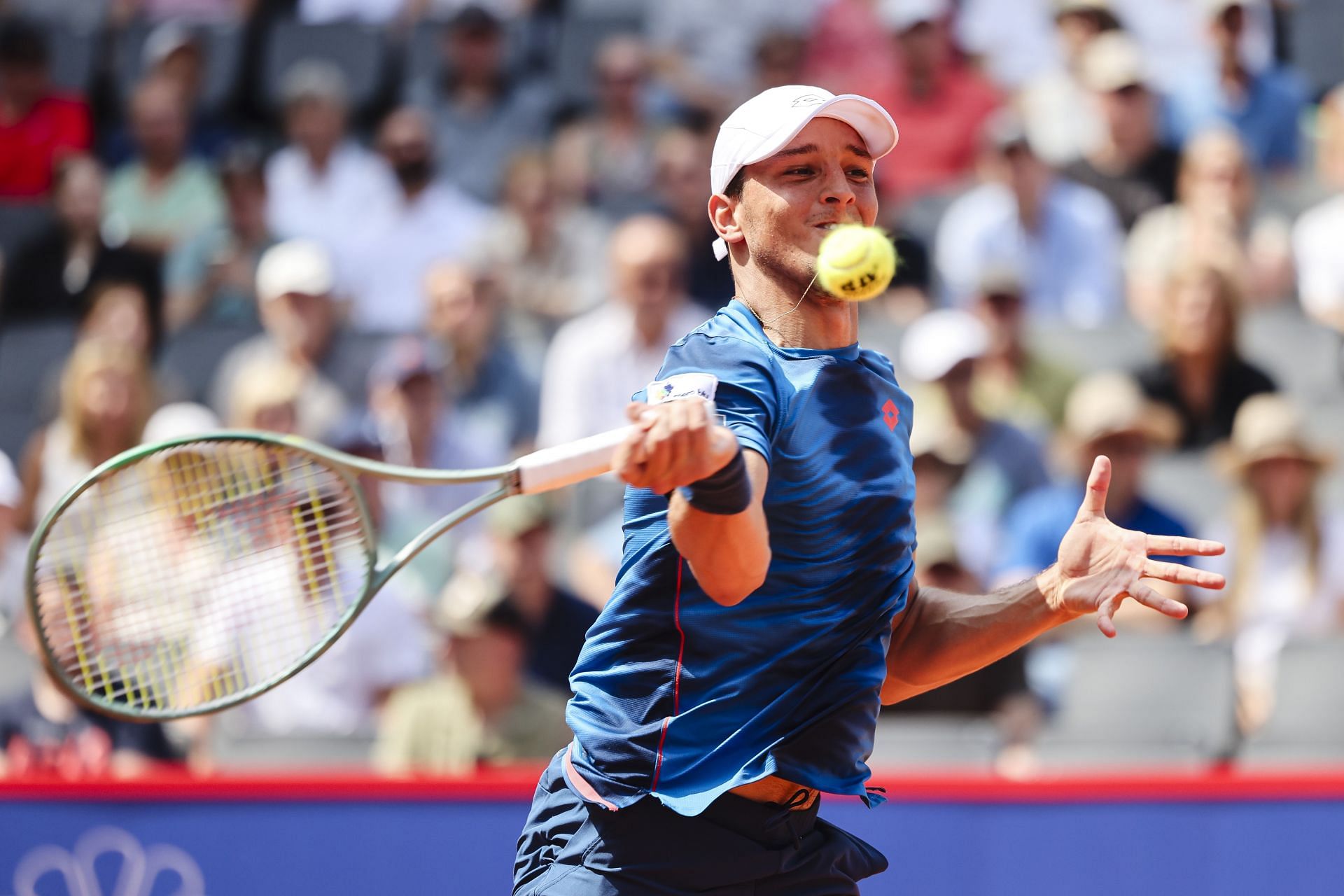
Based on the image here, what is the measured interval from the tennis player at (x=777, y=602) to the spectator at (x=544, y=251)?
5799 millimetres

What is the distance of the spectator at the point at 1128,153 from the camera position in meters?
8.83

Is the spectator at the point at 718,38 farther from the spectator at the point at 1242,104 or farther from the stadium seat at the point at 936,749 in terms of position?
the stadium seat at the point at 936,749

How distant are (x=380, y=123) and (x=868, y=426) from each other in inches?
320

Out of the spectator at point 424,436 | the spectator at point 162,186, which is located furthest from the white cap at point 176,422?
the spectator at point 162,186

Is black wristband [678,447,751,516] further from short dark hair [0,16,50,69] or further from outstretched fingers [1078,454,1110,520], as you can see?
short dark hair [0,16,50,69]

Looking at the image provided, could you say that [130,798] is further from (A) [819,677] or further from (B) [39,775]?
(A) [819,677]

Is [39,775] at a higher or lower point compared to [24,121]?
lower

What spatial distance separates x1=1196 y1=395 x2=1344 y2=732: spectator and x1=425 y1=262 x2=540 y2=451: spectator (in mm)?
3155

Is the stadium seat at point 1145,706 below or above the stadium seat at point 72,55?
below

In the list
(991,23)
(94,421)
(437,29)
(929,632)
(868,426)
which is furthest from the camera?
(437,29)

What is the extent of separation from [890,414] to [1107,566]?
49 centimetres

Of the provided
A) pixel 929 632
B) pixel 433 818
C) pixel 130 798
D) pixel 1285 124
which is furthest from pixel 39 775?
pixel 1285 124

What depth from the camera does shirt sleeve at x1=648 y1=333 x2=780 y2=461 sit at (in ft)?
9.70

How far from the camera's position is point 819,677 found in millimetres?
3225
